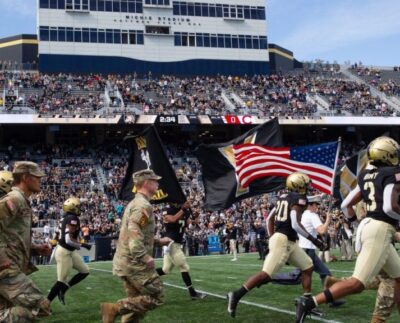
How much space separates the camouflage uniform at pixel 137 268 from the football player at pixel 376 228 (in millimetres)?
1525

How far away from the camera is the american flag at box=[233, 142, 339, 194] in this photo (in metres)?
10.9

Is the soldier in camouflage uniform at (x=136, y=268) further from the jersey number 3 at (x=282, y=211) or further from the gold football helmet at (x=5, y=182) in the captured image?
the jersey number 3 at (x=282, y=211)

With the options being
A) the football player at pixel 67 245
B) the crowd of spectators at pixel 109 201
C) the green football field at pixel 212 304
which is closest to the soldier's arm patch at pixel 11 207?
the green football field at pixel 212 304

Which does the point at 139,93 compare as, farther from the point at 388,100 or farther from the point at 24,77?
the point at 388,100

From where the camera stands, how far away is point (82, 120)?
38406 mm

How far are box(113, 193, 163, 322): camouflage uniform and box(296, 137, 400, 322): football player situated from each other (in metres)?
1.52

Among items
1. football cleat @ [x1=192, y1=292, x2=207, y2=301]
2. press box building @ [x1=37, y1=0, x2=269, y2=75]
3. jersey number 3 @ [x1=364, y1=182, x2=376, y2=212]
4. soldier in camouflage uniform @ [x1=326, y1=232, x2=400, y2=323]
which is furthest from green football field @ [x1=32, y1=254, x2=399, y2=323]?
press box building @ [x1=37, y1=0, x2=269, y2=75]

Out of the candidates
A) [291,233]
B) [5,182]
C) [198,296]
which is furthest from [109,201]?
[5,182]

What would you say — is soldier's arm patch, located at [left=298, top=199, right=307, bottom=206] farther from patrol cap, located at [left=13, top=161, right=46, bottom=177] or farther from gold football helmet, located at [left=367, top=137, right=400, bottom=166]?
patrol cap, located at [left=13, top=161, right=46, bottom=177]

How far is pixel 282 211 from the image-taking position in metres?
7.97

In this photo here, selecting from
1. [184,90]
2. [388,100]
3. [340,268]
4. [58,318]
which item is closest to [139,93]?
[184,90]

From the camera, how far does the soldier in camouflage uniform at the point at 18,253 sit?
5219mm

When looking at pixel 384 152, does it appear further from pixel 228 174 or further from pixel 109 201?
pixel 109 201

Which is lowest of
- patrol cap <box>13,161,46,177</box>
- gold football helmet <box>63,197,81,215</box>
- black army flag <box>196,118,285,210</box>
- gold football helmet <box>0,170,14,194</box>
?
gold football helmet <box>63,197,81,215</box>
